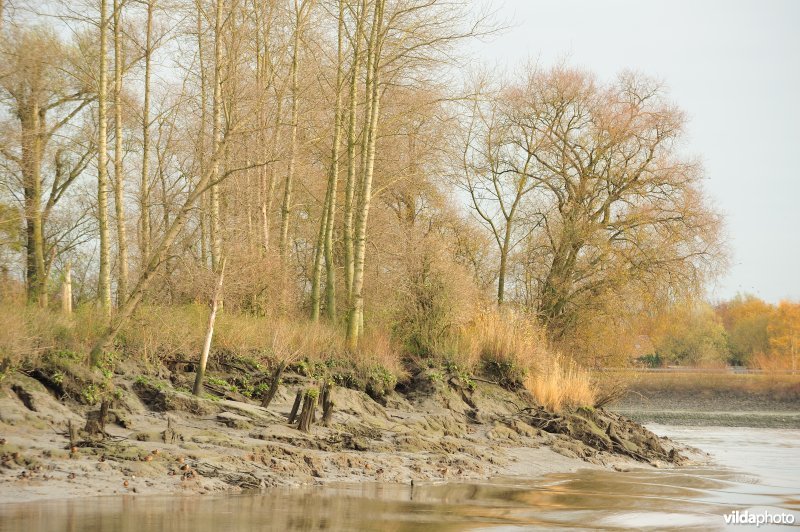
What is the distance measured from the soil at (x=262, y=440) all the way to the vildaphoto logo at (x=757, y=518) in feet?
14.4

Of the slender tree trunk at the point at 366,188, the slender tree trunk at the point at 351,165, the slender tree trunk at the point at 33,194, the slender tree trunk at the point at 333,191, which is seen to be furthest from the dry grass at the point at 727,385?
the slender tree trunk at the point at 33,194

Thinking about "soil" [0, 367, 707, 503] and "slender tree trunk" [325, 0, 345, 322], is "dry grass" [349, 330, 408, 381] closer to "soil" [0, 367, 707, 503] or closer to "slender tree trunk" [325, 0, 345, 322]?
"soil" [0, 367, 707, 503]

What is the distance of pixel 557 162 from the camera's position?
34062 mm

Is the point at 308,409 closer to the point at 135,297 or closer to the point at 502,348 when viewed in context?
the point at 135,297

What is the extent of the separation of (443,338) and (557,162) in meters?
13.9

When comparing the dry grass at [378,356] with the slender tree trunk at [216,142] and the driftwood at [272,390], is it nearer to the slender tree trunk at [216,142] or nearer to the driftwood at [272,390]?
the driftwood at [272,390]

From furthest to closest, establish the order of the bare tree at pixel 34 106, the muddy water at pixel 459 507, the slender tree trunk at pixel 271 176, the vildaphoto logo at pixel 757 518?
1. the slender tree trunk at pixel 271 176
2. the bare tree at pixel 34 106
3. the vildaphoto logo at pixel 757 518
4. the muddy water at pixel 459 507

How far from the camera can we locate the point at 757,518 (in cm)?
1118

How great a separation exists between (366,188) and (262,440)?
9.58 metres

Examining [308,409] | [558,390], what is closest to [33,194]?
[308,409]

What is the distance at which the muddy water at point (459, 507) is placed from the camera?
30.3 feet

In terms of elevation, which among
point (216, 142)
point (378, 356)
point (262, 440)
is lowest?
point (262, 440)

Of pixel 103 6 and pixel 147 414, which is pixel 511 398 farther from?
pixel 103 6

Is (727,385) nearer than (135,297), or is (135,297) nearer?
(135,297)
